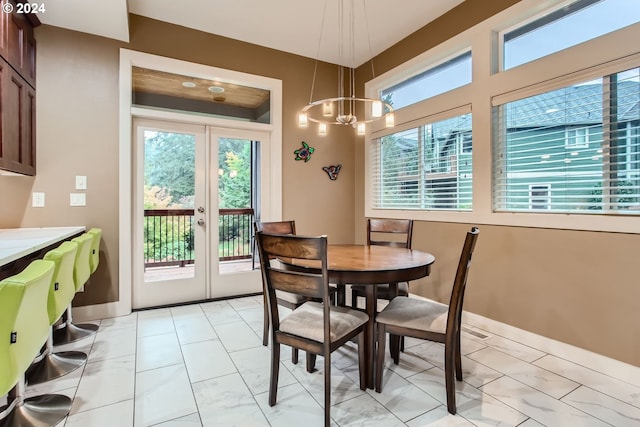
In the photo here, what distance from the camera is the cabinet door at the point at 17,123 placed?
2.33 m

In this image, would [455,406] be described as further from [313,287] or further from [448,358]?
[313,287]

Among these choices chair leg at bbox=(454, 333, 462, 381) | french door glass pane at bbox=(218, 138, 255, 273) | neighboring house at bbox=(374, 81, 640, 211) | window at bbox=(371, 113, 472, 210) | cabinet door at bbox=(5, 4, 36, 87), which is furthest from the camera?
french door glass pane at bbox=(218, 138, 255, 273)

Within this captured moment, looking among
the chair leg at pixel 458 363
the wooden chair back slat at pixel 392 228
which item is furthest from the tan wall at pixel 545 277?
the chair leg at pixel 458 363

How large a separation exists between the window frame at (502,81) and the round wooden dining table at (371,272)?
1.09 metres

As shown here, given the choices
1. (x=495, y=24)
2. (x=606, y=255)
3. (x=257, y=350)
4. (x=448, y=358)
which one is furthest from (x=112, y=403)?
(x=495, y=24)

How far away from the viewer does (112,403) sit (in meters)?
1.84

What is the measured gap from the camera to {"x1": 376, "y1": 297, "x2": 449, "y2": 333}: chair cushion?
5.98 feet

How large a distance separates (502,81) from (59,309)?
358cm

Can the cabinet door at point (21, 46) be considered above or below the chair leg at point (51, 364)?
above

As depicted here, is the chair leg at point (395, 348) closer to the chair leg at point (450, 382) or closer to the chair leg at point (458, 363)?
the chair leg at point (458, 363)

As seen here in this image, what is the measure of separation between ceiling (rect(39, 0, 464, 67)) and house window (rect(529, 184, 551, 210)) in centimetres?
191

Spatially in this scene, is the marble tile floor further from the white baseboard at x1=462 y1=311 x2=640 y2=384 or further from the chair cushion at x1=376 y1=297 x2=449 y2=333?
the chair cushion at x1=376 y1=297 x2=449 y2=333

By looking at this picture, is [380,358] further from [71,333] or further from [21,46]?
[21,46]

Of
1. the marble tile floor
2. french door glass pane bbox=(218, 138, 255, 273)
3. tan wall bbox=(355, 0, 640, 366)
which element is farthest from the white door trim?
tan wall bbox=(355, 0, 640, 366)
